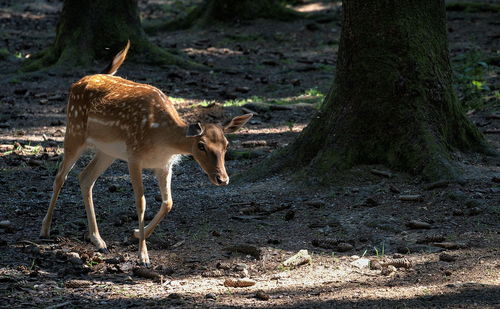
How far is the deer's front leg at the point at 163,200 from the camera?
703 centimetres

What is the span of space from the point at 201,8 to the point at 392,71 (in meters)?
13.2

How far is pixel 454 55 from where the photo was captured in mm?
16375

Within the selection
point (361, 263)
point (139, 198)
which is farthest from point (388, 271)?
point (139, 198)

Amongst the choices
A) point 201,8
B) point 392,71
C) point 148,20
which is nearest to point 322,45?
point 201,8

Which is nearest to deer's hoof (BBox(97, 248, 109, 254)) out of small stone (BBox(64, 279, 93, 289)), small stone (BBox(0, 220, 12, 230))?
small stone (BBox(64, 279, 93, 289))

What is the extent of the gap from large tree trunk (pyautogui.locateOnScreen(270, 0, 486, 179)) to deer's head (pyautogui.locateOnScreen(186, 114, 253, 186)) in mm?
1949

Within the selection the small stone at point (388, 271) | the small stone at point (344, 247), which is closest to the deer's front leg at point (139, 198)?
the small stone at point (344, 247)

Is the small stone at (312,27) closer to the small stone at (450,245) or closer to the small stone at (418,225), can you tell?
the small stone at (418,225)

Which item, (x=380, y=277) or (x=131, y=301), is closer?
(x=131, y=301)

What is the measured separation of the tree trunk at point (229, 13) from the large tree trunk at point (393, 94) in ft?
39.2

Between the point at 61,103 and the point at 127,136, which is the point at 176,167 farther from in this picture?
the point at 61,103

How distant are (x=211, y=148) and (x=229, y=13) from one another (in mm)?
14004

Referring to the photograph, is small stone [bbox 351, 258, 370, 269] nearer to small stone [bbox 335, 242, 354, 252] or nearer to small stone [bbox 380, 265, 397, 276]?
small stone [bbox 380, 265, 397, 276]

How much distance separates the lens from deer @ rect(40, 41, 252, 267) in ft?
22.2
